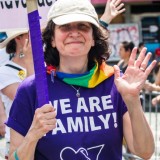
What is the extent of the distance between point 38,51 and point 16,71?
1631mm

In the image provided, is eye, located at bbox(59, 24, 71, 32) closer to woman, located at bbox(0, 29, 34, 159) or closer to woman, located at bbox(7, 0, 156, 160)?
woman, located at bbox(7, 0, 156, 160)

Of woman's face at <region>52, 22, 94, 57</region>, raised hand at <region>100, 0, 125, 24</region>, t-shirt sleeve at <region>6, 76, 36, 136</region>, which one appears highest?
woman's face at <region>52, 22, 94, 57</region>

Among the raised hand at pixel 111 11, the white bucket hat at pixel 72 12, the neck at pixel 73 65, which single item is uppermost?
the white bucket hat at pixel 72 12

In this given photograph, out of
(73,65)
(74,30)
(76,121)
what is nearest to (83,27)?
(74,30)

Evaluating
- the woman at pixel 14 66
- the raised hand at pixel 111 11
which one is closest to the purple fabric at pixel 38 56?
the woman at pixel 14 66

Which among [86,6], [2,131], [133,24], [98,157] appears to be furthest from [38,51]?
[133,24]

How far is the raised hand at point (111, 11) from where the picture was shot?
152 inches

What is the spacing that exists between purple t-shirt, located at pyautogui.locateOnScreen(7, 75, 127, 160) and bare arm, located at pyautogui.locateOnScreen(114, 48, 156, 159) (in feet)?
0.22

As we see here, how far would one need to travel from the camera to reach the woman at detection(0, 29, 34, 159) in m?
3.79

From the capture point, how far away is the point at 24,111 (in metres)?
2.58

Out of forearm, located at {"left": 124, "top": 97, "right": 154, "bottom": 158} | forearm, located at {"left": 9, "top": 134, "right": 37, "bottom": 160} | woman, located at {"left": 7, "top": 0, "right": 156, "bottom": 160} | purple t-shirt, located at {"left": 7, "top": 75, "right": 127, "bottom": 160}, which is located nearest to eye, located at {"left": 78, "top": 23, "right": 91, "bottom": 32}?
woman, located at {"left": 7, "top": 0, "right": 156, "bottom": 160}

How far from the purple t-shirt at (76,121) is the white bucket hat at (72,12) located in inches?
12.0

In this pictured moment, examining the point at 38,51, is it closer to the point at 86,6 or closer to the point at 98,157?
the point at 86,6

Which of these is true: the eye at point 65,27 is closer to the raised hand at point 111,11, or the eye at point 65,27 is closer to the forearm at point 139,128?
the forearm at point 139,128
